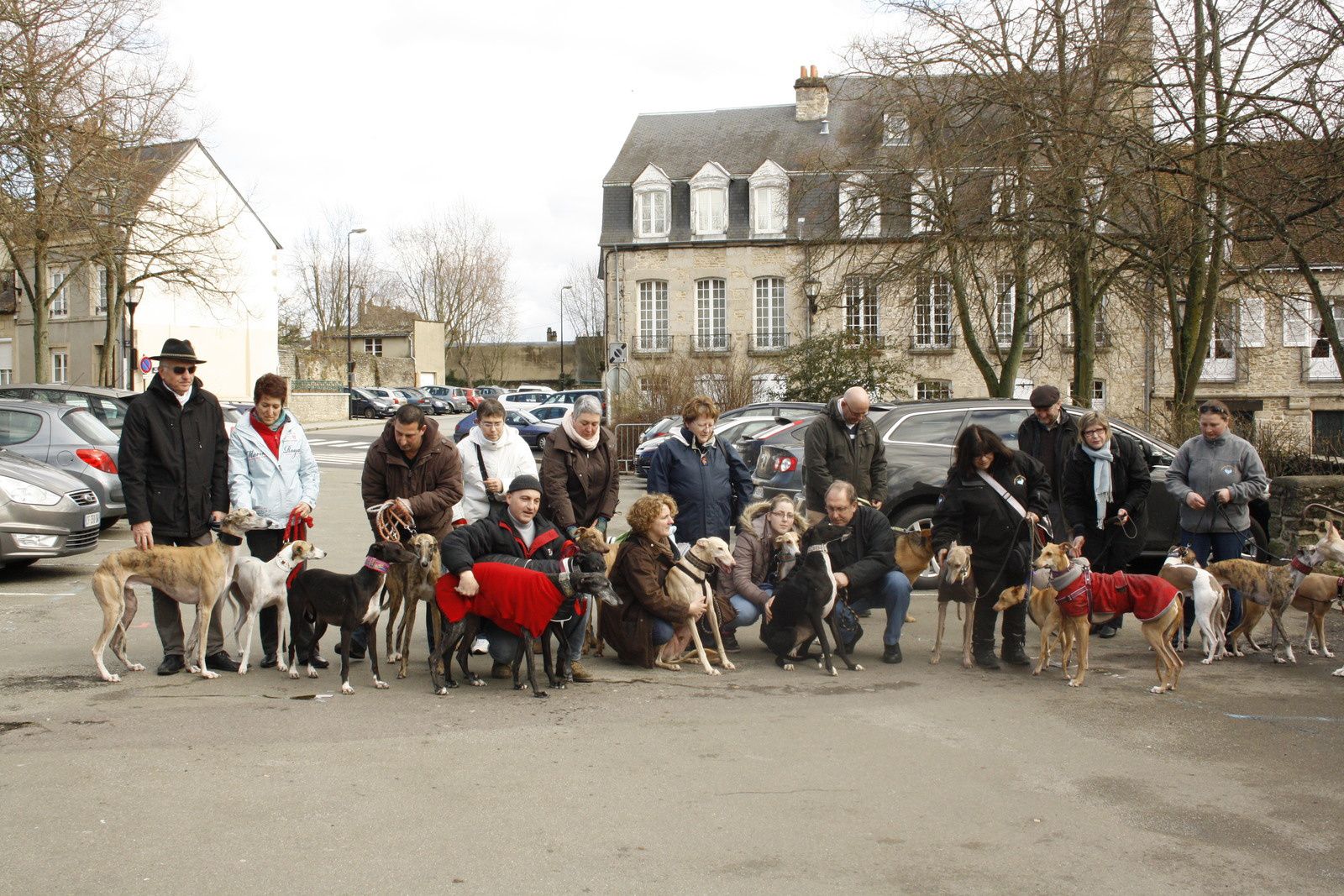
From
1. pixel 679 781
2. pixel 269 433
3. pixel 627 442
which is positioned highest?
pixel 269 433

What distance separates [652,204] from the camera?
153 feet

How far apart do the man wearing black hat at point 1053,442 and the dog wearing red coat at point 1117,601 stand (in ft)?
4.31

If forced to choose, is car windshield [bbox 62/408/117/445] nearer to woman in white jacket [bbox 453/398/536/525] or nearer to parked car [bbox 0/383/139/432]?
parked car [bbox 0/383/139/432]

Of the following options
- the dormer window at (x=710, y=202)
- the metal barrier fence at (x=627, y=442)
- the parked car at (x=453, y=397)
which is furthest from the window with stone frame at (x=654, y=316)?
the metal barrier fence at (x=627, y=442)

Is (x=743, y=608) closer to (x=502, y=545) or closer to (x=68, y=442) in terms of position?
(x=502, y=545)

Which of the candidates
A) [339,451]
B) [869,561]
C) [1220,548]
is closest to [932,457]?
[1220,548]

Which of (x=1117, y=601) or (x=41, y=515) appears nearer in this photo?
(x=1117, y=601)

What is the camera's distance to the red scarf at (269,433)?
7.55 meters

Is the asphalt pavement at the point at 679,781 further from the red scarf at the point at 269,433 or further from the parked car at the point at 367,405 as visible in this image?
the parked car at the point at 367,405

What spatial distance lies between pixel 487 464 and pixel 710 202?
39323mm

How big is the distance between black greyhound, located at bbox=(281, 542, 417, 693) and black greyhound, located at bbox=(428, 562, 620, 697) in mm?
386

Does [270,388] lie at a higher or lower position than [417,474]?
higher

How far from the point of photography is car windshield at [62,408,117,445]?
13906 millimetres

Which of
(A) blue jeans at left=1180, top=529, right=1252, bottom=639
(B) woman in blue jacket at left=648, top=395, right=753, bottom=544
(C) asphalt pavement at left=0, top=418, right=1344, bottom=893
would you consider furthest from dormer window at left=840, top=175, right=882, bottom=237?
(C) asphalt pavement at left=0, top=418, right=1344, bottom=893
